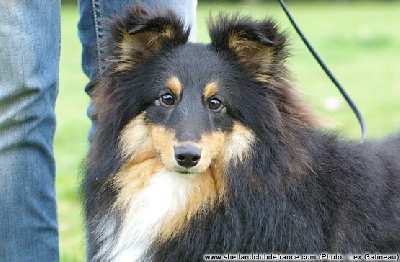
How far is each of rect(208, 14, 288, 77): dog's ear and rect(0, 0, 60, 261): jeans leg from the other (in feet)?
2.79

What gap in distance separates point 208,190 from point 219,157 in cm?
18

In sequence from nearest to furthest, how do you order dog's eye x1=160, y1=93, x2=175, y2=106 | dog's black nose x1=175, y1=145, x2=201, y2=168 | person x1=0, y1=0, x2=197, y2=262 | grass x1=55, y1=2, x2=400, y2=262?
dog's black nose x1=175, y1=145, x2=201, y2=168
person x1=0, y1=0, x2=197, y2=262
dog's eye x1=160, y1=93, x2=175, y2=106
grass x1=55, y1=2, x2=400, y2=262

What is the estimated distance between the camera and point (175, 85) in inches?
143

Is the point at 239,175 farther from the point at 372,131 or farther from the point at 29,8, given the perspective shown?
the point at 372,131

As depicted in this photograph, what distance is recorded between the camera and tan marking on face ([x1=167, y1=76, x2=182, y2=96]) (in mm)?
3621

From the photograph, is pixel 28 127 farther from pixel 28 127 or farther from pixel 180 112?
pixel 180 112

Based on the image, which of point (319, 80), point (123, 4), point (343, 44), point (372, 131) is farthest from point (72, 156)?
point (343, 44)

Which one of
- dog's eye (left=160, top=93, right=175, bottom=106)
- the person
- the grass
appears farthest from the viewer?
the grass

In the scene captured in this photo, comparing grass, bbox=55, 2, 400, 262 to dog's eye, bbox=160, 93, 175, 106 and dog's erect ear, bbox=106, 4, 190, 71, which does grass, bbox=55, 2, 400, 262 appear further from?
dog's eye, bbox=160, 93, 175, 106

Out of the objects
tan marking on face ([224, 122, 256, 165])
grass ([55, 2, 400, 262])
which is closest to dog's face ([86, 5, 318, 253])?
tan marking on face ([224, 122, 256, 165])

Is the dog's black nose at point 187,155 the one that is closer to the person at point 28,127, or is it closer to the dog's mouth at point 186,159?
the dog's mouth at point 186,159

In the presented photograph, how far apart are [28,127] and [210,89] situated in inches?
37.2

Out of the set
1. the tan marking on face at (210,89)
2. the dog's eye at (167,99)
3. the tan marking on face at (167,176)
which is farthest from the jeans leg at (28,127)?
the tan marking on face at (210,89)

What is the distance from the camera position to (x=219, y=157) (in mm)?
3584
